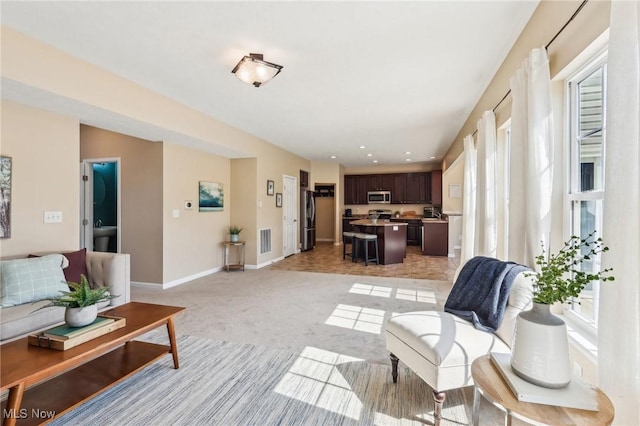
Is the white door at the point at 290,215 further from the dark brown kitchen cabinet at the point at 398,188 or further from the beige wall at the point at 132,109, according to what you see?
the dark brown kitchen cabinet at the point at 398,188

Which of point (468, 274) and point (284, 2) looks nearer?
point (284, 2)

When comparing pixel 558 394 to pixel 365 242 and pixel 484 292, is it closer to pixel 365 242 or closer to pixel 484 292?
pixel 484 292

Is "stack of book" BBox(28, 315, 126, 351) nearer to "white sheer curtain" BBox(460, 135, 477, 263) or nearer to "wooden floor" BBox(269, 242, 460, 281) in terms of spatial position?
"white sheer curtain" BBox(460, 135, 477, 263)

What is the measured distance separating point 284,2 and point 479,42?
1.68 m

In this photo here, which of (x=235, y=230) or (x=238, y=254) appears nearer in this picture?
(x=235, y=230)

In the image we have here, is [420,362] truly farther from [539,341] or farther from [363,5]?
[363,5]

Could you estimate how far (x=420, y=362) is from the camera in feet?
5.73

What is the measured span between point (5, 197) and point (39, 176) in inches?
14.1

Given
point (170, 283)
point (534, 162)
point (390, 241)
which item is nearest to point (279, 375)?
point (534, 162)

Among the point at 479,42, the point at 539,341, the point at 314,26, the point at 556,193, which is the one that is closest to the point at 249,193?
the point at 314,26

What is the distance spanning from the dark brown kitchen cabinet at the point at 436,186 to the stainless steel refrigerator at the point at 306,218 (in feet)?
12.6

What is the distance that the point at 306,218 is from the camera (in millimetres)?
8461

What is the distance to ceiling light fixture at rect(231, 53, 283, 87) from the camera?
2.71 m

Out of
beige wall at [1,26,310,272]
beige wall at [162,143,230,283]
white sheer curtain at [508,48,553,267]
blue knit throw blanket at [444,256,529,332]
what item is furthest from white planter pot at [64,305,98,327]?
beige wall at [162,143,230,283]
